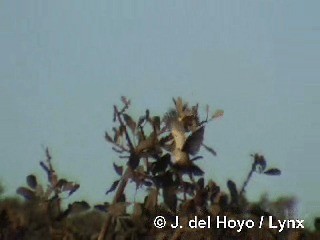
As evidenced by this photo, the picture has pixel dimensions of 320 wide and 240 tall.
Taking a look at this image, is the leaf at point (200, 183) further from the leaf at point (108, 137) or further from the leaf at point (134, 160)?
the leaf at point (108, 137)

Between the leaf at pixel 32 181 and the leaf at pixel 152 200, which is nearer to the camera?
the leaf at pixel 152 200

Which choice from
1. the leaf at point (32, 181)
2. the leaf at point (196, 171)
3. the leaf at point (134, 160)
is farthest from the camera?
the leaf at point (32, 181)

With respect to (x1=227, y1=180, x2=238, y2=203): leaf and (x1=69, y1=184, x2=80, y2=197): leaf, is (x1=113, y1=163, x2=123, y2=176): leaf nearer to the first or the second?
(x1=69, y1=184, x2=80, y2=197): leaf

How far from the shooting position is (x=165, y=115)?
7.20ft

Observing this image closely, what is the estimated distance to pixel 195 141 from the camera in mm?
2127

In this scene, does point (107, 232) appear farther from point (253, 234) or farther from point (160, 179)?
point (253, 234)

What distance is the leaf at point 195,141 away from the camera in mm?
2129

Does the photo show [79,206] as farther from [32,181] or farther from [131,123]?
[131,123]

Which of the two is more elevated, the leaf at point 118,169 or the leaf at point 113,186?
the leaf at point 118,169

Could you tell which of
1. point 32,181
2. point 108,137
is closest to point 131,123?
point 108,137

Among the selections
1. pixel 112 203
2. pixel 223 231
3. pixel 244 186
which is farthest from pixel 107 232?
pixel 244 186

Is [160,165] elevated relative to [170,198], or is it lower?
elevated

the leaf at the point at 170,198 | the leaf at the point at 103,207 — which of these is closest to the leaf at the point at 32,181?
the leaf at the point at 103,207

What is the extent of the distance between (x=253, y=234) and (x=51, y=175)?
74 centimetres
